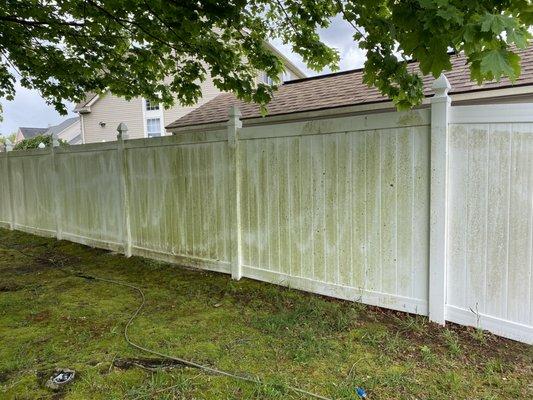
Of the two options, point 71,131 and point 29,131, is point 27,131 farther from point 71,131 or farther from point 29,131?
point 71,131

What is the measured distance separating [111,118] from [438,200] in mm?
20862

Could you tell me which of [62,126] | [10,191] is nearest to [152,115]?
[10,191]

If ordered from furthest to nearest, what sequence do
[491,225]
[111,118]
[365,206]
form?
[111,118]
[365,206]
[491,225]

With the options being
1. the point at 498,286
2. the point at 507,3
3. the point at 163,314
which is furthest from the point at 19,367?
the point at 507,3

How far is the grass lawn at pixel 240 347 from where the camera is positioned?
251cm

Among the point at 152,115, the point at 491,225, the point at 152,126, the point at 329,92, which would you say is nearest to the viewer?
the point at 491,225

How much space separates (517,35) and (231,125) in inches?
126

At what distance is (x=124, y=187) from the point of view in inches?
235

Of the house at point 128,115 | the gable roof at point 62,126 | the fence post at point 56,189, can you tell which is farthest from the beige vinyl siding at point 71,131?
the fence post at point 56,189

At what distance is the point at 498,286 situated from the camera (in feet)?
9.84

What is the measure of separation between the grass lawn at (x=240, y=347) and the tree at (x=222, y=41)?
194cm

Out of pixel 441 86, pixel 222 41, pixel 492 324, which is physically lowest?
pixel 492 324

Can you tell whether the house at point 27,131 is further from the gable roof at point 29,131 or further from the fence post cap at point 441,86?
the fence post cap at point 441,86

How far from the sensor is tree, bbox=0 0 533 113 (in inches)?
76.3
